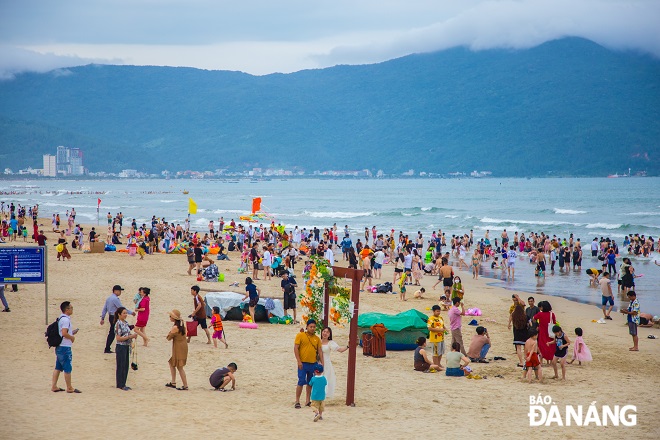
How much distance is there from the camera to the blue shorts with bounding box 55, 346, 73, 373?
1005 centimetres

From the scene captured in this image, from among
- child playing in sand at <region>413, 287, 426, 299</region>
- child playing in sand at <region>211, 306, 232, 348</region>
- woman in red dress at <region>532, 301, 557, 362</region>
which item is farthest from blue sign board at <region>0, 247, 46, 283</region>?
child playing in sand at <region>413, 287, 426, 299</region>

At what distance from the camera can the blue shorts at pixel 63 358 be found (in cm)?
1005

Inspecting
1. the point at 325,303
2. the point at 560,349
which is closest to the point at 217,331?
the point at 325,303

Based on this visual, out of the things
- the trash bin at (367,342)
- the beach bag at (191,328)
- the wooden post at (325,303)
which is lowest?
the trash bin at (367,342)

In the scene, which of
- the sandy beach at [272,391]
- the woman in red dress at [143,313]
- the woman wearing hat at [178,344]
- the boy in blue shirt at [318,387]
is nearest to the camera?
the sandy beach at [272,391]

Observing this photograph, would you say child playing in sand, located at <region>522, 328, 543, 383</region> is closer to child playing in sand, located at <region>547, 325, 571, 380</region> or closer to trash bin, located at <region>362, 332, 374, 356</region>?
child playing in sand, located at <region>547, 325, 571, 380</region>

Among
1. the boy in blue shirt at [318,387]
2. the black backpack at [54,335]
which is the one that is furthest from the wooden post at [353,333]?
the black backpack at [54,335]

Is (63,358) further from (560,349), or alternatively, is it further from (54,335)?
(560,349)

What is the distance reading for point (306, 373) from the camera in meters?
9.90

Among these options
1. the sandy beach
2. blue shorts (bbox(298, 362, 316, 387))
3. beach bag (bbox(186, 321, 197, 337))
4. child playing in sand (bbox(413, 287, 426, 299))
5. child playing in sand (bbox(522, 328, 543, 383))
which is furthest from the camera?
child playing in sand (bbox(413, 287, 426, 299))

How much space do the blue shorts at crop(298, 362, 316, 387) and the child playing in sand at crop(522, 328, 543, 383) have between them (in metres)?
4.20

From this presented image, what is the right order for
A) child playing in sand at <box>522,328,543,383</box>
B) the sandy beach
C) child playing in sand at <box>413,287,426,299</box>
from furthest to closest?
1. child playing in sand at <box>413,287,426,299</box>
2. child playing in sand at <box>522,328,543,383</box>
3. the sandy beach

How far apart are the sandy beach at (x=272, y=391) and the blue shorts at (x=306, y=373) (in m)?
0.43

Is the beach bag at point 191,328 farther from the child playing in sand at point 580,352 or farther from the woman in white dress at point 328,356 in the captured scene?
→ the child playing in sand at point 580,352
